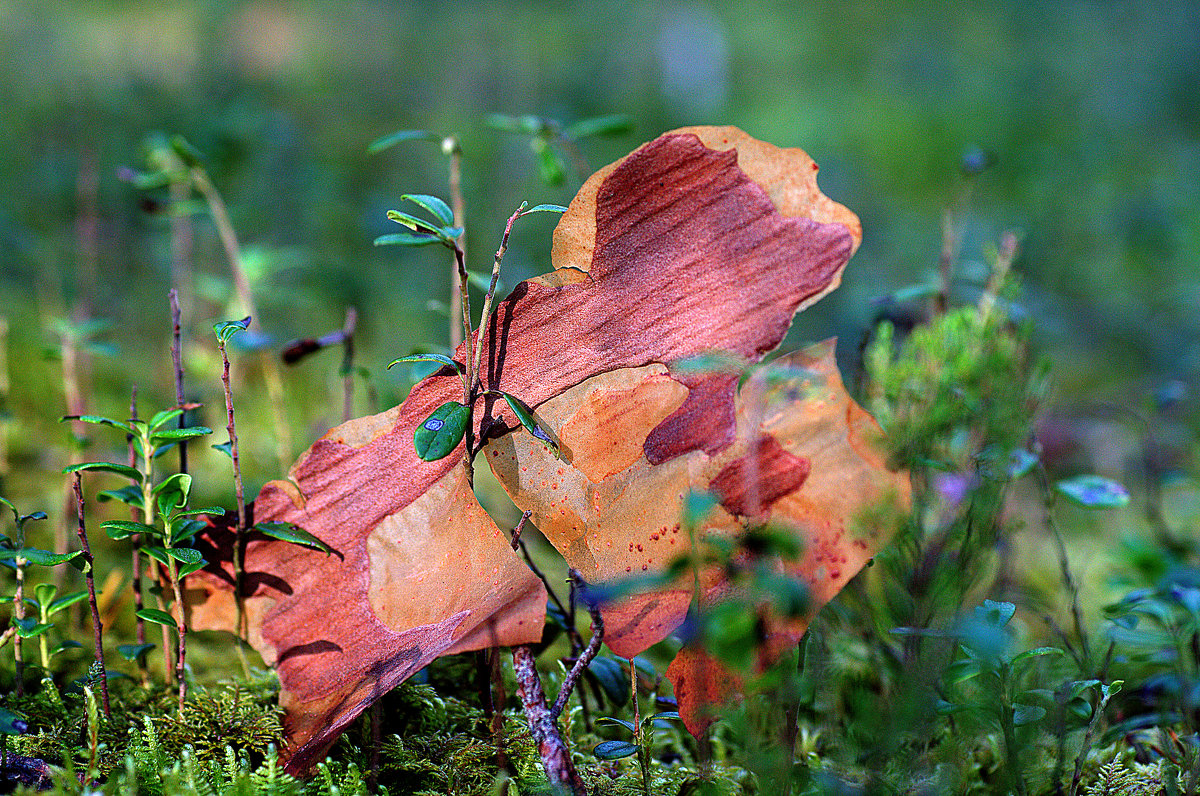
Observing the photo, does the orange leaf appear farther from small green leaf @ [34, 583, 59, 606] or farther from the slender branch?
small green leaf @ [34, 583, 59, 606]

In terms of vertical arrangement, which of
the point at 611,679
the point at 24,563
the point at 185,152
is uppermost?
the point at 185,152

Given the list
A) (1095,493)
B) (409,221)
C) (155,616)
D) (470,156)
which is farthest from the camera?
(470,156)

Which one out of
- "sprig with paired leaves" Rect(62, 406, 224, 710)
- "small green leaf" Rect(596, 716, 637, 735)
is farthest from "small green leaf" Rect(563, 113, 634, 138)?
"small green leaf" Rect(596, 716, 637, 735)

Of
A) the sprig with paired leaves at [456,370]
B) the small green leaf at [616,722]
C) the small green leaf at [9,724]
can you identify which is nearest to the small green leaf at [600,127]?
the sprig with paired leaves at [456,370]

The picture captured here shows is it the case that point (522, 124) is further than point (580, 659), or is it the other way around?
point (522, 124)

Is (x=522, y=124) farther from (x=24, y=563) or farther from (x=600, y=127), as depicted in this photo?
(x=24, y=563)

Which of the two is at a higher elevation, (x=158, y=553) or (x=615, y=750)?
(x=158, y=553)

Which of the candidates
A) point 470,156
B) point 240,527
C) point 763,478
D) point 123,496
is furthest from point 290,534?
point 470,156

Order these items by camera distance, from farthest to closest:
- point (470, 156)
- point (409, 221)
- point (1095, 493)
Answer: point (470, 156) → point (1095, 493) → point (409, 221)
